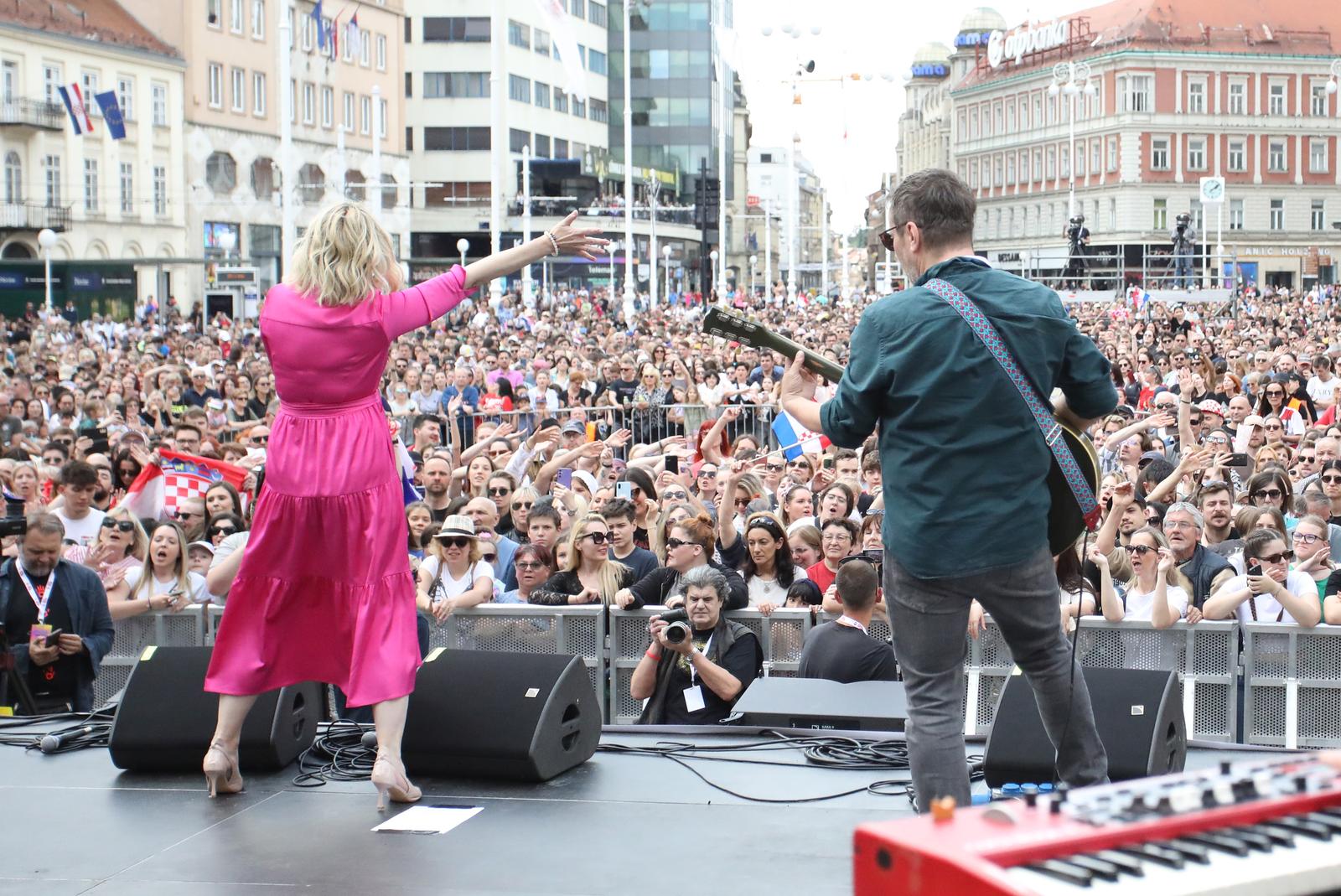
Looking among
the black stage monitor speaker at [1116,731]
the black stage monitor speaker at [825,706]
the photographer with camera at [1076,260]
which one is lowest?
the black stage monitor speaker at [825,706]

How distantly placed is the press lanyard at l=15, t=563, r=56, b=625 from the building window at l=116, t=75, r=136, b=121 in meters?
53.8

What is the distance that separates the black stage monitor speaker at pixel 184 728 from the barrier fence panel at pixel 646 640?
2.39m

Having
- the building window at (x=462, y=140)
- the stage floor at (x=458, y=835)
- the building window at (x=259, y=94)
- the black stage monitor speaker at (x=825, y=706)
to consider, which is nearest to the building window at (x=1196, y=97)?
the building window at (x=462, y=140)

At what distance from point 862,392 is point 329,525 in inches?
78.2

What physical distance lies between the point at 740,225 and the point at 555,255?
130 m

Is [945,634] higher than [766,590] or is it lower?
higher

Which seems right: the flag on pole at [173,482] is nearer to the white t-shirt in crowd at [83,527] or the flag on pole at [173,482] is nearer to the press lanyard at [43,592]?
the white t-shirt in crowd at [83,527]

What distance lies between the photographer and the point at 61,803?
18.3ft

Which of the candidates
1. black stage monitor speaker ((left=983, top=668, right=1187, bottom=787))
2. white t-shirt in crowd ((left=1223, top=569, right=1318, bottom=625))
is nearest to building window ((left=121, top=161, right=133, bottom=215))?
white t-shirt in crowd ((left=1223, top=569, right=1318, bottom=625))

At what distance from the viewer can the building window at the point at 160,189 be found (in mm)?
60188

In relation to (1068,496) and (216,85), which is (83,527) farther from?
(216,85)

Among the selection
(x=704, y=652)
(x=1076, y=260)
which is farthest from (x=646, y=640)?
(x=1076, y=260)

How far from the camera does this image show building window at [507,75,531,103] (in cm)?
8700

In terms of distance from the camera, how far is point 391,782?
5363 mm
